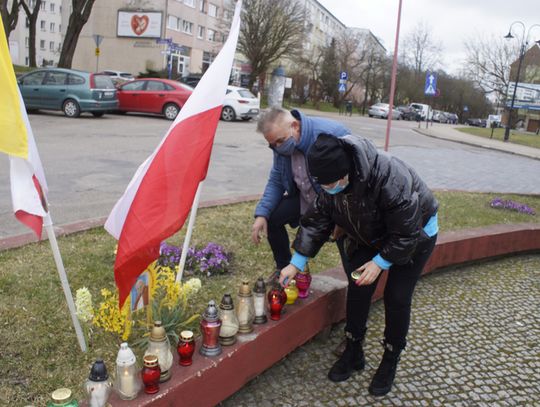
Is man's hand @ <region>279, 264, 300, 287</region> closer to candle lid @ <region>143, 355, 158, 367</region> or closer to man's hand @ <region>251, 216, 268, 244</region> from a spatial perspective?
man's hand @ <region>251, 216, 268, 244</region>

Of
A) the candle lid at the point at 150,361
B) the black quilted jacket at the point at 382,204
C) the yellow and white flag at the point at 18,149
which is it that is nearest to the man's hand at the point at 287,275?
the black quilted jacket at the point at 382,204

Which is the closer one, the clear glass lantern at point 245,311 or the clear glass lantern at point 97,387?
the clear glass lantern at point 97,387

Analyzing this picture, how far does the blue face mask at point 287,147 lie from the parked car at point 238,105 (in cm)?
1714

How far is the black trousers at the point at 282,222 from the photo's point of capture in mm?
3691

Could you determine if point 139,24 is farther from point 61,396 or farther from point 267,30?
point 61,396

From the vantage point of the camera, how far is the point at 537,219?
6.93 metres

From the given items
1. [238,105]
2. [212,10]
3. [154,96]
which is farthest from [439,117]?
[154,96]

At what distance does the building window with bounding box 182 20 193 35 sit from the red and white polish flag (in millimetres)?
50794

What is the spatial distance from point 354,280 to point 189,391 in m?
1.08

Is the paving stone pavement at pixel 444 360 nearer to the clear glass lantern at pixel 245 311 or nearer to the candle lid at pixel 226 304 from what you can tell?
the clear glass lantern at pixel 245 311

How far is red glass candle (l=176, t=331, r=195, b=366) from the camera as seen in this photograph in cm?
246

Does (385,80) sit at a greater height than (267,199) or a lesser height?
greater

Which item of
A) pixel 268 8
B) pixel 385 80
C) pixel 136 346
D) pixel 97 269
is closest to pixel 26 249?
pixel 97 269

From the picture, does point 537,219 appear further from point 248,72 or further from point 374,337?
point 248,72
